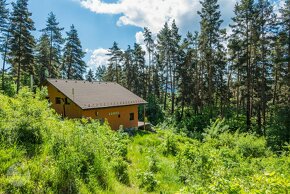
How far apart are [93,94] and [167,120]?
44.3ft

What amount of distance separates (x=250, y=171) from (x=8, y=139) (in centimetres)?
792

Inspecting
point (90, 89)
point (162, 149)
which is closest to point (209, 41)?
point (90, 89)

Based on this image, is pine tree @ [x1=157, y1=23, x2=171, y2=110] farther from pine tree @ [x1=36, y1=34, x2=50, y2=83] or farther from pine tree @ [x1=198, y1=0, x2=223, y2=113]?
pine tree @ [x1=36, y1=34, x2=50, y2=83]

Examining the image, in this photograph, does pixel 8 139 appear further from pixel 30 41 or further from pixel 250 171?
pixel 30 41

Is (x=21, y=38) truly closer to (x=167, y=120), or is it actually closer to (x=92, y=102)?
(x=92, y=102)

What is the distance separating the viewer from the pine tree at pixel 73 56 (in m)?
39.6

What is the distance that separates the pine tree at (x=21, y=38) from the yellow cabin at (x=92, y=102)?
10.7m

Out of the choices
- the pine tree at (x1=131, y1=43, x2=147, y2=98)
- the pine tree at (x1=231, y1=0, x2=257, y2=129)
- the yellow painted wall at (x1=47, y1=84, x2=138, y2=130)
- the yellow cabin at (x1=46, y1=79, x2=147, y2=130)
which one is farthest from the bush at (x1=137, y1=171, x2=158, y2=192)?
the pine tree at (x1=131, y1=43, x2=147, y2=98)

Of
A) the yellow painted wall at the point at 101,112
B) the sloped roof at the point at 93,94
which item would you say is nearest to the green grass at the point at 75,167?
the yellow painted wall at the point at 101,112

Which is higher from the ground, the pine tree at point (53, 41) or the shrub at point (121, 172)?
the pine tree at point (53, 41)

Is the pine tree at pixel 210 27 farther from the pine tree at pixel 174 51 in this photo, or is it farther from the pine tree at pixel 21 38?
the pine tree at pixel 21 38

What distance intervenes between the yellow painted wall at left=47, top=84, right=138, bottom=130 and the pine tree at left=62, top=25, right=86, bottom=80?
19.7 meters

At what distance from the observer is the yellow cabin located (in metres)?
19.0

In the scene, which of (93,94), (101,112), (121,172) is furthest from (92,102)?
(121,172)
